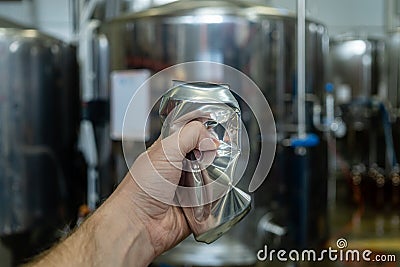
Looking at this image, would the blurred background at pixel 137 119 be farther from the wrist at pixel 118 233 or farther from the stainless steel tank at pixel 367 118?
the stainless steel tank at pixel 367 118

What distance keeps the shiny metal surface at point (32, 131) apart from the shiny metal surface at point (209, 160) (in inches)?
29.3

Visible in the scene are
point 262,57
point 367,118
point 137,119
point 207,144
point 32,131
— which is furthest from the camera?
point 367,118

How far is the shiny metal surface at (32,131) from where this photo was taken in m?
1.08

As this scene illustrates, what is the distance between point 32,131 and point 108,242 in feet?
2.47

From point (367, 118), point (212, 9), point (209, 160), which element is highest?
point (212, 9)

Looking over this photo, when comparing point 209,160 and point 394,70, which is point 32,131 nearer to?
point 209,160

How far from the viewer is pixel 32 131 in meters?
1.12

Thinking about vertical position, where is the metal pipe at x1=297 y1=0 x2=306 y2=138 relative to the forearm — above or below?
above

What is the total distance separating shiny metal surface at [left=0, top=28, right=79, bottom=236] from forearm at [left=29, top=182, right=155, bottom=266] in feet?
2.29

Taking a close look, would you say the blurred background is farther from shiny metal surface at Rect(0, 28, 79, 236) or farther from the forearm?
the forearm

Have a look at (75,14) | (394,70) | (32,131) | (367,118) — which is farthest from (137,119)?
(394,70)

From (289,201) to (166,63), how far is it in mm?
382

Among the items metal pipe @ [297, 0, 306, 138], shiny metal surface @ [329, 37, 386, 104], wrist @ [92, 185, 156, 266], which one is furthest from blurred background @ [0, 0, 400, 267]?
shiny metal surface @ [329, 37, 386, 104]

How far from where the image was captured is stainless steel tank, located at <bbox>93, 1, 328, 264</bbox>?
1.00 meters
